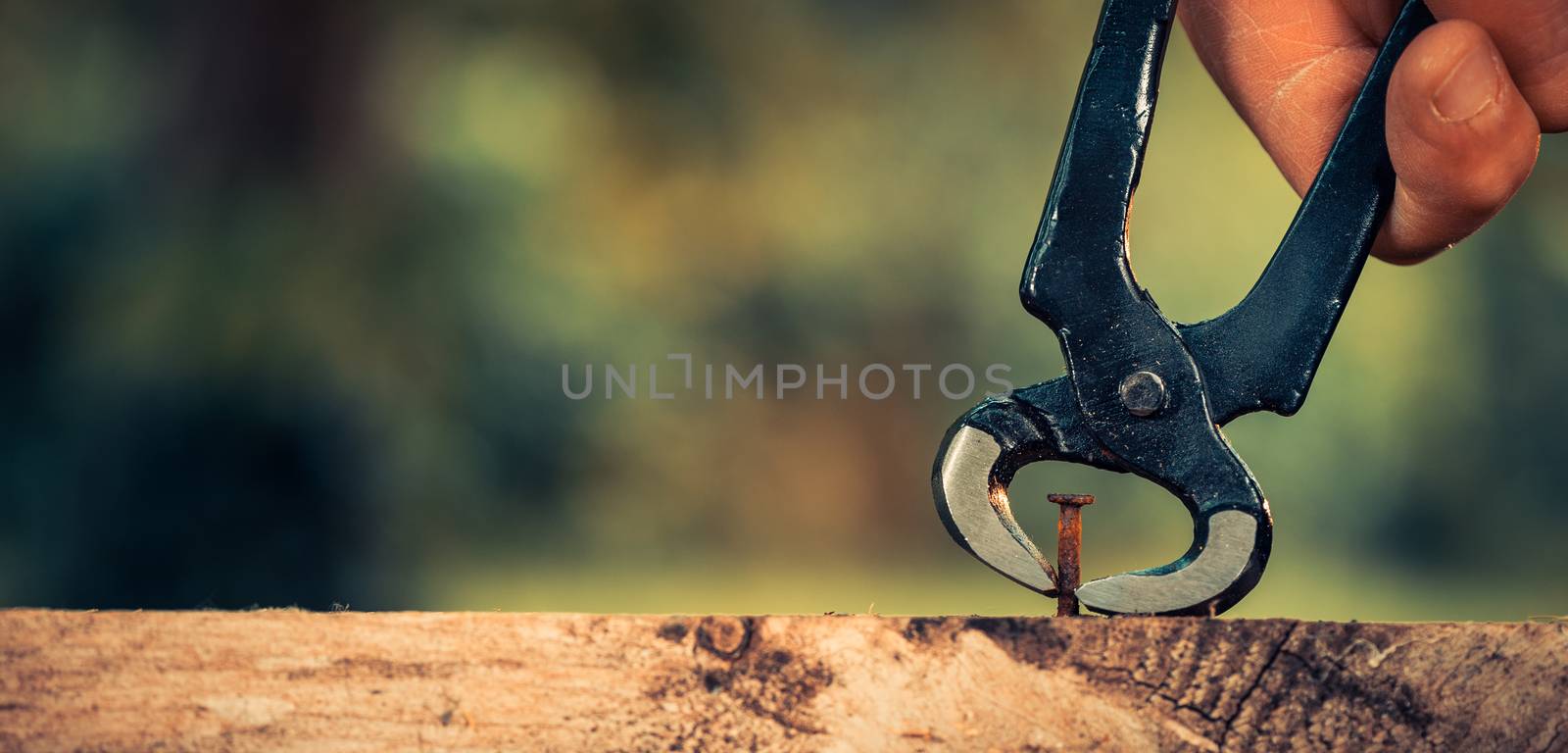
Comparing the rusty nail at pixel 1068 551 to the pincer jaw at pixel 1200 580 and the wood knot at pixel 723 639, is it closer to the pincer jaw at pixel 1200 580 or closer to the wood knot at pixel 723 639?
the pincer jaw at pixel 1200 580

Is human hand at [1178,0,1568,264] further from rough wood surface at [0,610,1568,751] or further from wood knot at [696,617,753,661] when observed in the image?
wood knot at [696,617,753,661]

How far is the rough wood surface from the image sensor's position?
1.84 feet

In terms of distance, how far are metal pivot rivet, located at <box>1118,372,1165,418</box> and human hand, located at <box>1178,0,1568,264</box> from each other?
187 mm

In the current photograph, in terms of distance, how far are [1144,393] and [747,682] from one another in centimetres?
27

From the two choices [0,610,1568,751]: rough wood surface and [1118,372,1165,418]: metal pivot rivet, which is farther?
[1118,372,1165,418]: metal pivot rivet

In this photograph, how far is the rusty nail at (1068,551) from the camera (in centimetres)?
67

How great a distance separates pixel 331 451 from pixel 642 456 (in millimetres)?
768

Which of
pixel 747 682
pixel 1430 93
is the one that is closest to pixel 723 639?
pixel 747 682

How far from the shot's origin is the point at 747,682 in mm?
575

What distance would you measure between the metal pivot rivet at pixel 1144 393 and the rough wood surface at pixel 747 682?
0.46ft

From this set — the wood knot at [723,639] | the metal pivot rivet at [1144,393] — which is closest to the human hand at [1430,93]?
the metal pivot rivet at [1144,393]

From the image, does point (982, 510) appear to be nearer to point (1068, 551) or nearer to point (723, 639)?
point (1068, 551)

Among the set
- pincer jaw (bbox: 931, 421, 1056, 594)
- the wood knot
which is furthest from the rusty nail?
the wood knot

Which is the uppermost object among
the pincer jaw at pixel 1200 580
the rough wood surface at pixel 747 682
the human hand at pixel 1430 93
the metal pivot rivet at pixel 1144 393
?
the human hand at pixel 1430 93
